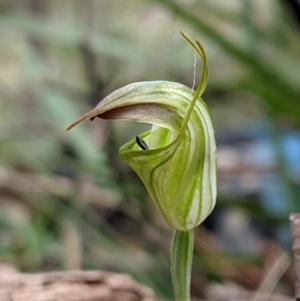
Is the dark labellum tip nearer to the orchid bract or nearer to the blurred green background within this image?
the orchid bract

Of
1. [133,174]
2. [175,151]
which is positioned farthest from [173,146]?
[133,174]

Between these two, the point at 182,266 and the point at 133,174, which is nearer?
the point at 182,266

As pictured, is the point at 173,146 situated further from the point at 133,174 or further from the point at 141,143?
the point at 133,174

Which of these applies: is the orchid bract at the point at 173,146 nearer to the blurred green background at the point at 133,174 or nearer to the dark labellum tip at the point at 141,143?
the dark labellum tip at the point at 141,143

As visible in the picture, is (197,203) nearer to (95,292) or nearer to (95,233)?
(95,292)

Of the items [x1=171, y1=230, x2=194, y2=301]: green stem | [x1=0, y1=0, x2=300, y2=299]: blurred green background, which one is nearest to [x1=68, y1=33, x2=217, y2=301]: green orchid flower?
[x1=171, y1=230, x2=194, y2=301]: green stem

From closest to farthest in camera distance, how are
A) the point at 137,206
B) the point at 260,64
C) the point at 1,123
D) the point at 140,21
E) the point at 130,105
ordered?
the point at 130,105 → the point at 260,64 → the point at 137,206 → the point at 1,123 → the point at 140,21

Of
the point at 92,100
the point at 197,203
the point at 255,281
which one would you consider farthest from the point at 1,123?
the point at 197,203

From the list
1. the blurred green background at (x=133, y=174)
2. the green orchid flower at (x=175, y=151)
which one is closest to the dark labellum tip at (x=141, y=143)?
the green orchid flower at (x=175, y=151)
